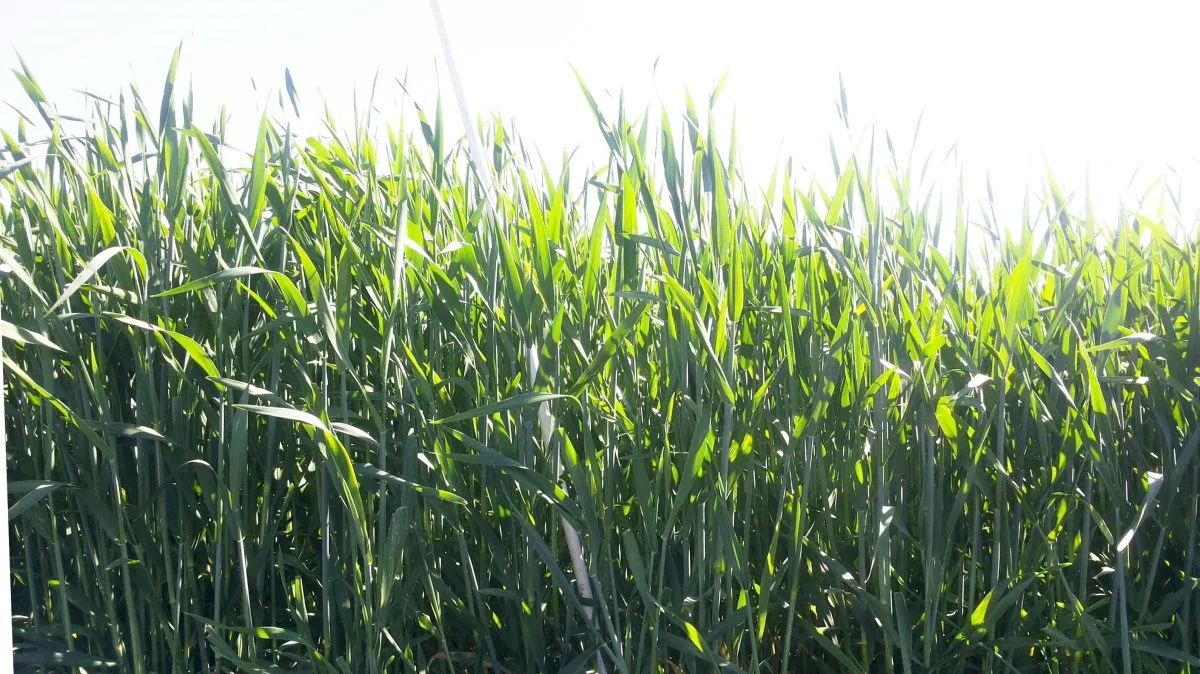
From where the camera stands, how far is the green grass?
0.96 m

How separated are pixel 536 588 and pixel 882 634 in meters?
0.39

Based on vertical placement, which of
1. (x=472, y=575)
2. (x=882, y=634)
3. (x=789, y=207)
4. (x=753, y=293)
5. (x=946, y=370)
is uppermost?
(x=789, y=207)

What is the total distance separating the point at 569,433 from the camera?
105cm

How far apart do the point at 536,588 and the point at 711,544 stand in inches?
7.8

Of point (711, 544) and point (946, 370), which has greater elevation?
point (946, 370)

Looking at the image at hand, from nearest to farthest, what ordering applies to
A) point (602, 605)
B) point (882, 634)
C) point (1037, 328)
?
point (602, 605) → point (882, 634) → point (1037, 328)

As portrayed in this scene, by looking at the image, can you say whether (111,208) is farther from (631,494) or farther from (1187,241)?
(1187,241)

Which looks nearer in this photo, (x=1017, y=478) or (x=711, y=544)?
(x=711, y=544)

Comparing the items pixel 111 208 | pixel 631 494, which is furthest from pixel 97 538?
pixel 631 494

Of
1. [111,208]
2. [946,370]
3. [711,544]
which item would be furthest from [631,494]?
[111,208]

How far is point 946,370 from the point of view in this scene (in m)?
1.09

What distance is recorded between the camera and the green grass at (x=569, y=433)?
0.96m

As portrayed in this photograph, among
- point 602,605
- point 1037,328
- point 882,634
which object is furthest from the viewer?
point 1037,328

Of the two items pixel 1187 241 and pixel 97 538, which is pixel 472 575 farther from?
pixel 1187 241
